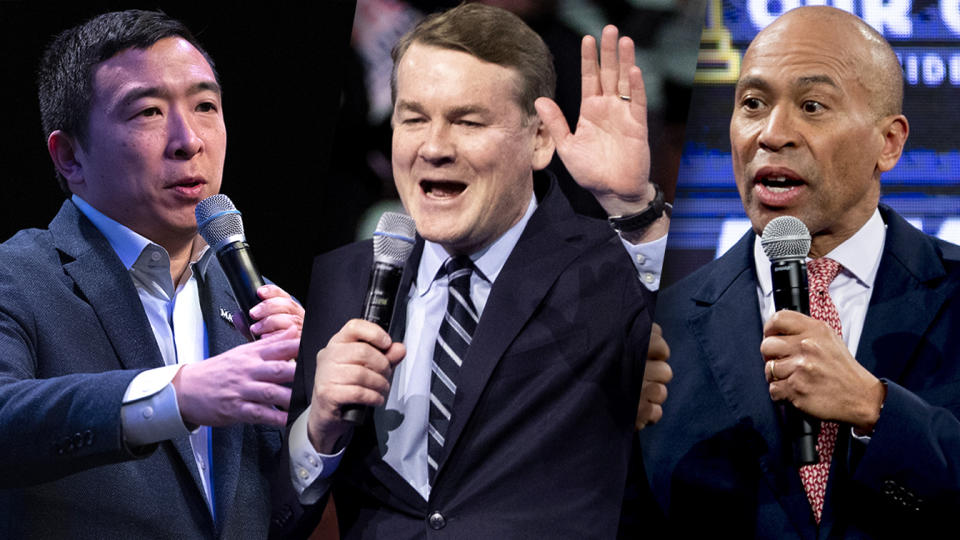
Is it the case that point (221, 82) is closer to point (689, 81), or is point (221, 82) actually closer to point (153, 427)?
point (153, 427)

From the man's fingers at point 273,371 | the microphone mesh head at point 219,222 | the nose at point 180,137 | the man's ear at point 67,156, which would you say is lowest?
the man's fingers at point 273,371

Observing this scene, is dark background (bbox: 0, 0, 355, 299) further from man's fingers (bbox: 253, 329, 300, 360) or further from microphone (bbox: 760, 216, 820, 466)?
microphone (bbox: 760, 216, 820, 466)

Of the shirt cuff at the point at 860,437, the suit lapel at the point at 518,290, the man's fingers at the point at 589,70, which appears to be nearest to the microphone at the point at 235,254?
the suit lapel at the point at 518,290

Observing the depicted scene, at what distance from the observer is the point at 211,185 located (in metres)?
3.42

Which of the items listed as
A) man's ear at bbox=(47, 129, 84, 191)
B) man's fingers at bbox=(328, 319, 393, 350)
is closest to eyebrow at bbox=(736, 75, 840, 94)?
man's fingers at bbox=(328, 319, 393, 350)

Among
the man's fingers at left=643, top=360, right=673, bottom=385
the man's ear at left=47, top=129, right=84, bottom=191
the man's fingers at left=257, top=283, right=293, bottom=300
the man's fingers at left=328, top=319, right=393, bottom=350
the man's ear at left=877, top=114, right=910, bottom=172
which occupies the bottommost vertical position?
the man's fingers at left=643, top=360, right=673, bottom=385

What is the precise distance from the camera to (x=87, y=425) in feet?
9.00

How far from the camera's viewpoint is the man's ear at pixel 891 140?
2.66 meters

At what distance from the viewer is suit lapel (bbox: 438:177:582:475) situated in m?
2.55

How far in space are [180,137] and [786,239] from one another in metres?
1.93

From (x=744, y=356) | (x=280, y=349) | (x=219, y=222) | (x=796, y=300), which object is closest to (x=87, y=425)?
(x=280, y=349)

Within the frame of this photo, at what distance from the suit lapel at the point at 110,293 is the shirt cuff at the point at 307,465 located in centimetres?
64

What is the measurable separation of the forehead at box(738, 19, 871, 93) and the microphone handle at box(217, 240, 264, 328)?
141 centimetres

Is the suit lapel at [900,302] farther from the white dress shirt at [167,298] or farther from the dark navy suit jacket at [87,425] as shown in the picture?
the white dress shirt at [167,298]
